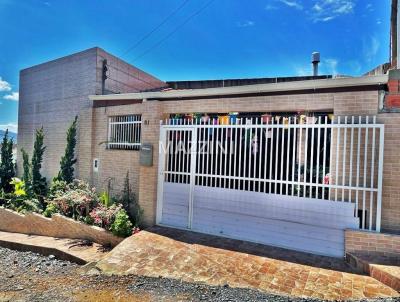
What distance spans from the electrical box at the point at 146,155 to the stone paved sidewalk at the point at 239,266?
1.95 metres

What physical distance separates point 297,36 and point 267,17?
1558mm

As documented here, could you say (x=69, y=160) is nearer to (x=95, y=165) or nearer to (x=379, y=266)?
(x=95, y=165)

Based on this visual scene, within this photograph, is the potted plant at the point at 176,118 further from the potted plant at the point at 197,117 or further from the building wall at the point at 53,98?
the building wall at the point at 53,98

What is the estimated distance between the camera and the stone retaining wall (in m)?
6.48

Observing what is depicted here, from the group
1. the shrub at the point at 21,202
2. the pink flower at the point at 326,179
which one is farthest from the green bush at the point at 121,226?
the pink flower at the point at 326,179

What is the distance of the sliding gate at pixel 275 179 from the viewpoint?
192 inches

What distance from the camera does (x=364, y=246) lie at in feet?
15.3

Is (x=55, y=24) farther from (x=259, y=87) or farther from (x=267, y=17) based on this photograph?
(x=259, y=87)

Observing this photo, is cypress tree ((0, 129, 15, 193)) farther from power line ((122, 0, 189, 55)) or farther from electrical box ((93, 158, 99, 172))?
power line ((122, 0, 189, 55))

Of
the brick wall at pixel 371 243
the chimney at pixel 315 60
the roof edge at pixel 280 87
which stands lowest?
the brick wall at pixel 371 243

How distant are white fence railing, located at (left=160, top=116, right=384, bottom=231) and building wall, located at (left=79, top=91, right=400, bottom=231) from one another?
→ 0.65ft

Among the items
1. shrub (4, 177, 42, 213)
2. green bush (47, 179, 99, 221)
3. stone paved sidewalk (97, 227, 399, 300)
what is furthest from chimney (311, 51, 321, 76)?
shrub (4, 177, 42, 213)

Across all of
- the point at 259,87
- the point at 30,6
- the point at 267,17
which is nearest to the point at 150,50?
the point at 30,6

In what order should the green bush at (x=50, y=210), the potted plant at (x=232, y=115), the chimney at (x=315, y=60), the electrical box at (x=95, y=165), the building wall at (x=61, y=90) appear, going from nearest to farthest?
1. the potted plant at (x=232, y=115)
2. the green bush at (x=50, y=210)
3. the electrical box at (x=95, y=165)
4. the building wall at (x=61, y=90)
5. the chimney at (x=315, y=60)
